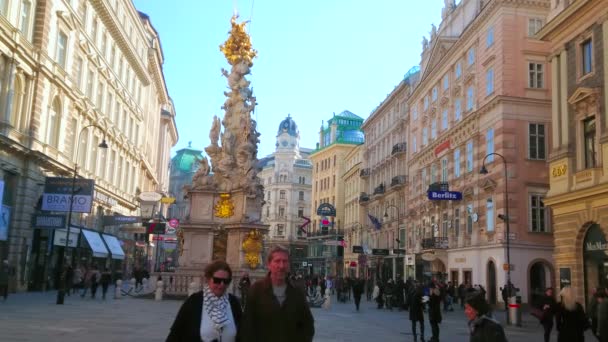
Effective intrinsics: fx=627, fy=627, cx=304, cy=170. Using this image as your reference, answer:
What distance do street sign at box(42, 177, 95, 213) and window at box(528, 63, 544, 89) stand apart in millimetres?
27786

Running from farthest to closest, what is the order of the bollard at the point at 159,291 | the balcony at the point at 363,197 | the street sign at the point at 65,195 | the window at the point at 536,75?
the balcony at the point at 363,197 < the window at the point at 536,75 < the street sign at the point at 65,195 < the bollard at the point at 159,291

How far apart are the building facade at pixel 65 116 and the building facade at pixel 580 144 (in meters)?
22.8

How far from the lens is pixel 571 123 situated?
2894cm

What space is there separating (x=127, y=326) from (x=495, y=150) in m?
28.3

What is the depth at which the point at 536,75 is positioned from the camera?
40188 mm

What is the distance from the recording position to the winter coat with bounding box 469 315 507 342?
5.68m

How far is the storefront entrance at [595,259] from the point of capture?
25.7 meters

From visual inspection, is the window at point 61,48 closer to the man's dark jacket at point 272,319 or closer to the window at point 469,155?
the window at point 469,155

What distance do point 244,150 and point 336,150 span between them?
69814 mm

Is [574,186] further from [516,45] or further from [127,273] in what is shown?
[127,273]

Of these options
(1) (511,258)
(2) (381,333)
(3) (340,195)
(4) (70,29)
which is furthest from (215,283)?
(3) (340,195)

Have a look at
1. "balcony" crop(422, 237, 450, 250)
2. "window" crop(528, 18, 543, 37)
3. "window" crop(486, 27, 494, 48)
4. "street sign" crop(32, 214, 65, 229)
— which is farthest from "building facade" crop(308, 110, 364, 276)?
"street sign" crop(32, 214, 65, 229)

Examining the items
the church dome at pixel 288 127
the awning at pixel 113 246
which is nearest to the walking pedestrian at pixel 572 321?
the awning at pixel 113 246

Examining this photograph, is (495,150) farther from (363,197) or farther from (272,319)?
(363,197)
